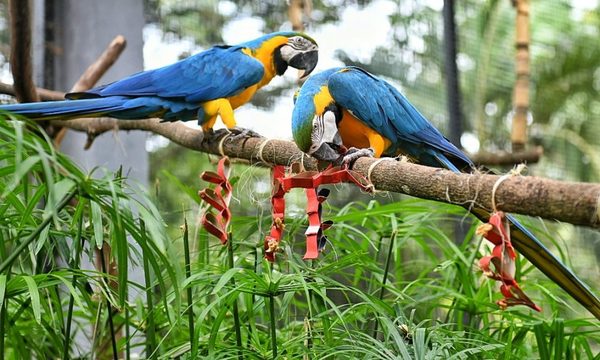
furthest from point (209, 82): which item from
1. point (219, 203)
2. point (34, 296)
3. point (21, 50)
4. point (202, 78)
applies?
point (34, 296)

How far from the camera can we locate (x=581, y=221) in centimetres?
67

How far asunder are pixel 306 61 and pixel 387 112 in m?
0.33

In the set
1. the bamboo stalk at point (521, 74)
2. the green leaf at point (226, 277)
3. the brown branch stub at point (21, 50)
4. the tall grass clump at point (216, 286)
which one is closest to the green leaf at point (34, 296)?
the tall grass clump at point (216, 286)

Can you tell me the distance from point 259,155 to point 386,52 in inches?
48.6

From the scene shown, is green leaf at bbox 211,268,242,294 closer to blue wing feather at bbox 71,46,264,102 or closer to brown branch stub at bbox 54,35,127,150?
blue wing feather at bbox 71,46,264,102

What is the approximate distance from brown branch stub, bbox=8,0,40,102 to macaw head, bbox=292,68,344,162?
0.57 m

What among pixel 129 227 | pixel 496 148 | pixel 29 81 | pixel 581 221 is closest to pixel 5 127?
pixel 129 227

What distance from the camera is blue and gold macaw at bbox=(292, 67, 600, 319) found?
101 cm

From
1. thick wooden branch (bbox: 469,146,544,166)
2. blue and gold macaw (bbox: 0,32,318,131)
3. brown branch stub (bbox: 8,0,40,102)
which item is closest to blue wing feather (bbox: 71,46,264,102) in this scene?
blue and gold macaw (bbox: 0,32,318,131)

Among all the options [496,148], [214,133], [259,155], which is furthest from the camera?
[496,148]

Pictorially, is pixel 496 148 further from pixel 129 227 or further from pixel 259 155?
pixel 129 227

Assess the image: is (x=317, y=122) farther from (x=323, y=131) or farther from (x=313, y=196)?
(x=313, y=196)

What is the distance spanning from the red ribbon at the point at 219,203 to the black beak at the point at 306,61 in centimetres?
36

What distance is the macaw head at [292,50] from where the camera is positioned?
143 centimetres
